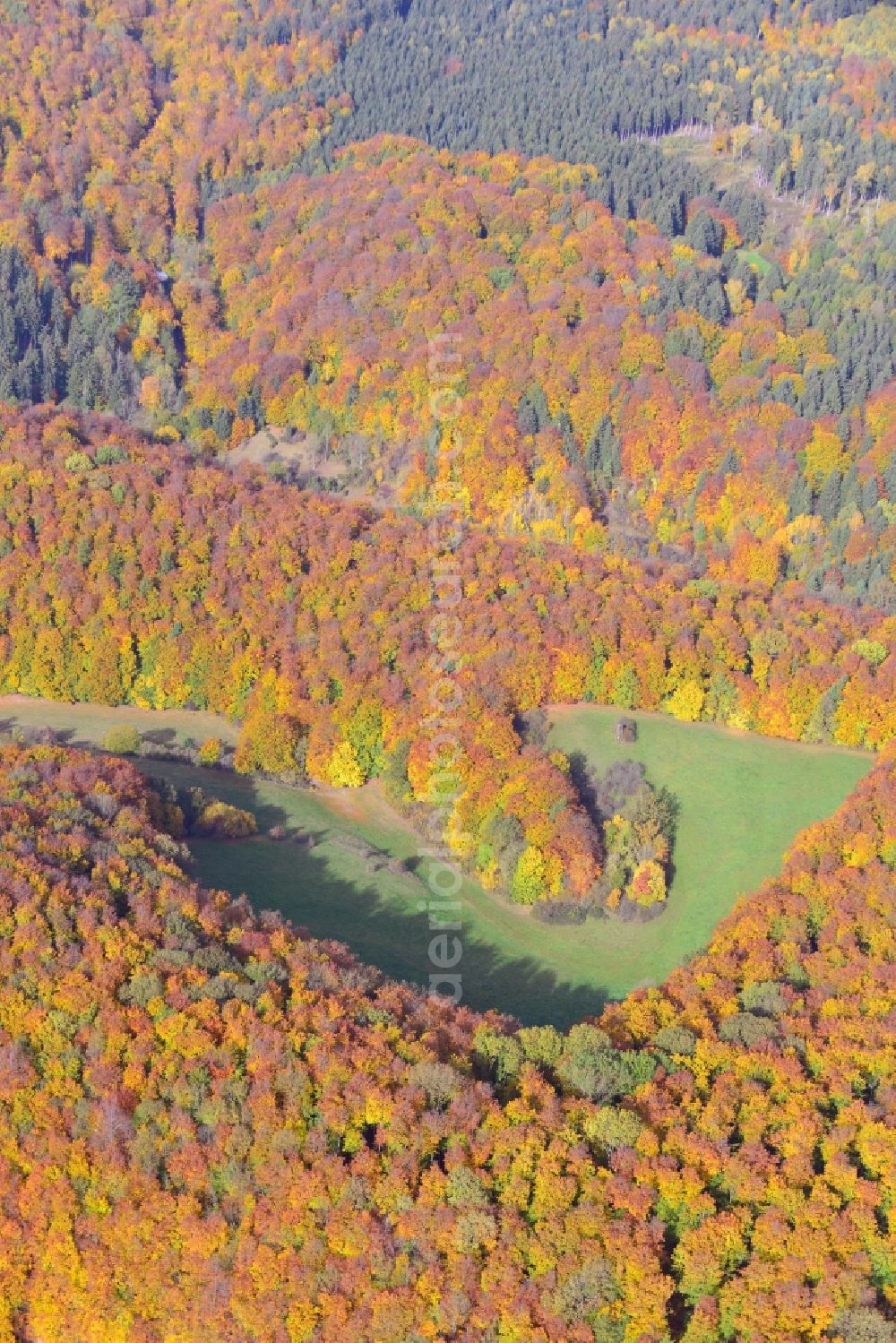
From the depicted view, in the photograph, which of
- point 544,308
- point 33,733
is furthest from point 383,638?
point 544,308

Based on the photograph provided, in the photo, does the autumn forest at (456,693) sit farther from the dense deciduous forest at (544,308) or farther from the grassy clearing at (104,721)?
the grassy clearing at (104,721)

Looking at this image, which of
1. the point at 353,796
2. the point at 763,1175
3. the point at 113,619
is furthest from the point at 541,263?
the point at 763,1175

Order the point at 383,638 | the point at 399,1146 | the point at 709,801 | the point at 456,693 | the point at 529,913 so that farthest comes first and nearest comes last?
the point at 383,638 < the point at 456,693 < the point at 709,801 < the point at 529,913 < the point at 399,1146

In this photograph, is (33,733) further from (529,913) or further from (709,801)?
(709,801)

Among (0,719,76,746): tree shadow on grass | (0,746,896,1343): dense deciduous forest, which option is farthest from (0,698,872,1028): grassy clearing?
(0,746,896,1343): dense deciduous forest

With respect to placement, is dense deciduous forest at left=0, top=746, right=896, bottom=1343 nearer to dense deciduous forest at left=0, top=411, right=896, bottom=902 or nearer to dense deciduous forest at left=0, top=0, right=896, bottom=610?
dense deciduous forest at left=0, top=411, right=896, bottom=902
